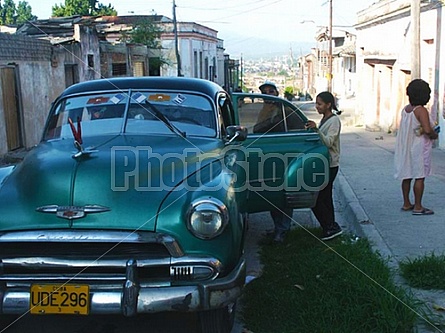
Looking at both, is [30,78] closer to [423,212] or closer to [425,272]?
[423,212]

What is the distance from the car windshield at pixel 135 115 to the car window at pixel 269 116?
1302 mm

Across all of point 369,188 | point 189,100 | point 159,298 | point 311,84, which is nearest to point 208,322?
point 159,298

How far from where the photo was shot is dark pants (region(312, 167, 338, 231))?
6301mm

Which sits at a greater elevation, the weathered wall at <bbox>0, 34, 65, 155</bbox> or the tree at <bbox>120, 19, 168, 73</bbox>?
the tree at <bbox>120, 19, 168, 73</bbox>

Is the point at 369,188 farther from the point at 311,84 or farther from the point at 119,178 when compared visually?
the point at 311,84

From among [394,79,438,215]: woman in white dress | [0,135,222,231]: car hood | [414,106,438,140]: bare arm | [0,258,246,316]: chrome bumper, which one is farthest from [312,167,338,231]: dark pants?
[0,258,246,316]: chrome bumper

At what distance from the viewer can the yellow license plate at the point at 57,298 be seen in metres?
3.62

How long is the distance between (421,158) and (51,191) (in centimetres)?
447

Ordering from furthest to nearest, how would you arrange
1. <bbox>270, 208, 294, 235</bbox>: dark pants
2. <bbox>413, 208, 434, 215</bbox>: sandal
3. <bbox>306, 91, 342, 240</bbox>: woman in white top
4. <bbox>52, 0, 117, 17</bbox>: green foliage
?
<bbox>52, 0, 117, 17</bbox>: green foliage, <bbox>413, 208, 434, 215</bbox>: sandal, <bbox>270, 208, 294, 235</bbox>: dark pants, <bbox>306, 91, 342, 240</bbox>: woman in white top

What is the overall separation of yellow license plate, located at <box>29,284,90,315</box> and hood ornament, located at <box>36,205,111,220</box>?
1.43 ft

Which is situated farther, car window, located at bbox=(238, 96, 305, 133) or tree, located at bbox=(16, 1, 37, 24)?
tree, located at bbox=(16, 1, 37, 24)

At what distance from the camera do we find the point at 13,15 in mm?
57344

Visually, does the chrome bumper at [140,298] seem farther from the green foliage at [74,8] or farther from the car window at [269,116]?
the green foliage at [74,8]

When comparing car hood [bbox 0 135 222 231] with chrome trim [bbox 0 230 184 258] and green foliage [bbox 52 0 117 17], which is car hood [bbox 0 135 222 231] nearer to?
chrome trim [bbox 0 230 184 258]
